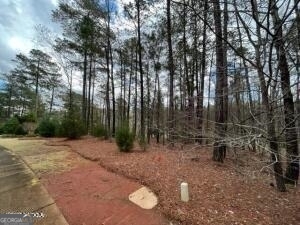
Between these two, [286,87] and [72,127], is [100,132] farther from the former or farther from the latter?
[286,87]

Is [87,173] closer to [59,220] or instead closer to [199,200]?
[59,220]

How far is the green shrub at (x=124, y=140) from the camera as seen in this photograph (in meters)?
8.56

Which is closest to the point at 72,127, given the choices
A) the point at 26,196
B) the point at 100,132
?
the point at 100,132

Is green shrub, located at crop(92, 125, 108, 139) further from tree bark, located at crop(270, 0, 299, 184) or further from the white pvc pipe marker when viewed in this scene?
tree bark, located at crop(270, 0, 299, 184)

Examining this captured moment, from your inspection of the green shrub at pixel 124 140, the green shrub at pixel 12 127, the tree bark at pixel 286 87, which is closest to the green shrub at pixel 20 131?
the green shrub at pixel 12 127

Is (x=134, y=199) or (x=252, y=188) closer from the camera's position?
(x=134, y=199)

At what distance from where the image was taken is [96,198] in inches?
180

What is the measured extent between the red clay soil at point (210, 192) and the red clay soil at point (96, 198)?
0.16 m

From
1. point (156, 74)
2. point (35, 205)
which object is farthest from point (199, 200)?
point (156, 74)

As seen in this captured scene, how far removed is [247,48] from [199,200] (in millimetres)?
2867

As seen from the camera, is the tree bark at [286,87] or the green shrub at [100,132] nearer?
the tree bark at [286,87]

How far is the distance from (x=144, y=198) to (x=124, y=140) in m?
4.14

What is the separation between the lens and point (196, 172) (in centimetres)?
596

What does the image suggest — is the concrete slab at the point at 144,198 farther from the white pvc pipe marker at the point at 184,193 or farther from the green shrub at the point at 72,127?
the green shrub at the point at 72,127
